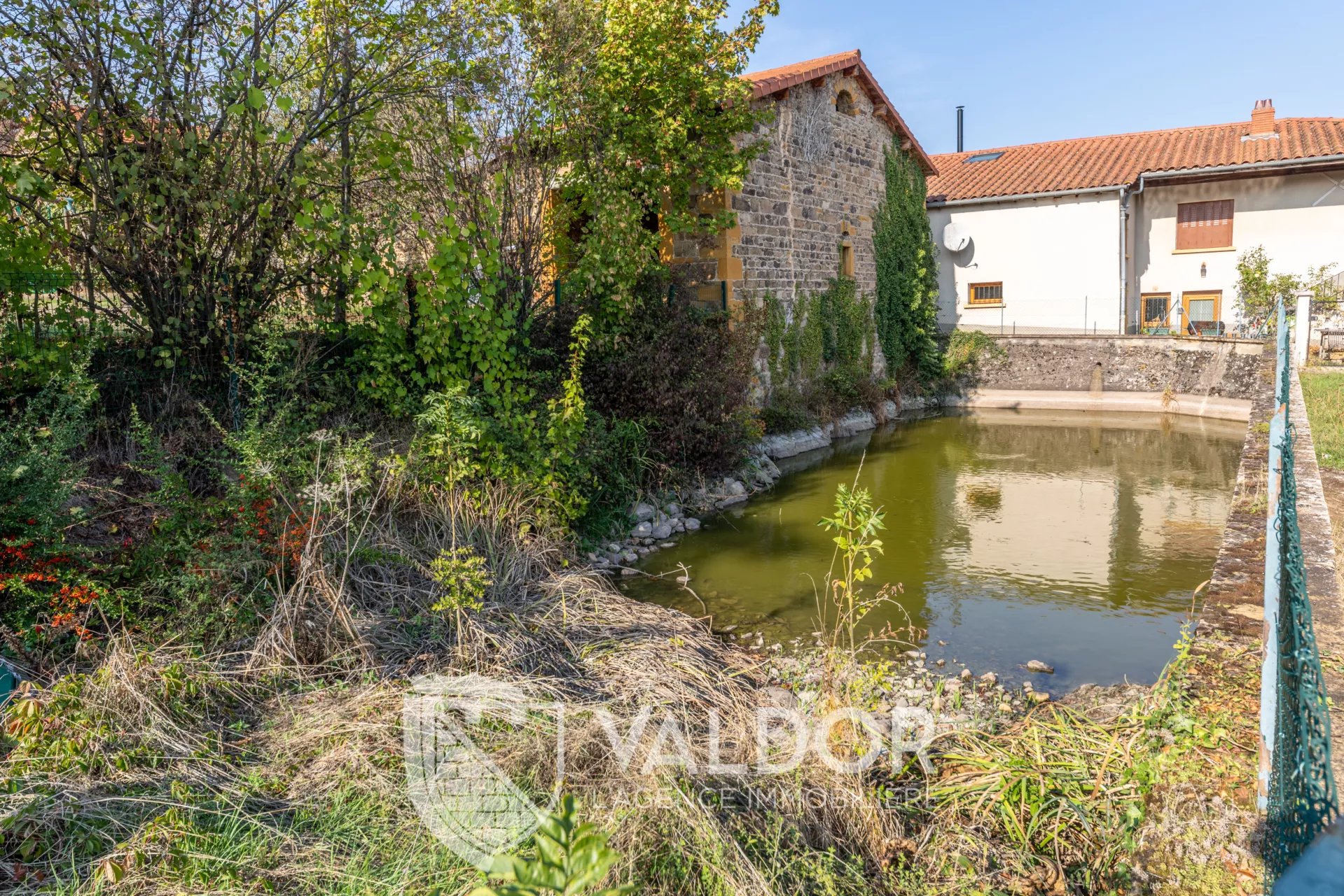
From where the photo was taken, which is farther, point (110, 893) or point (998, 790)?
point (998, 790)

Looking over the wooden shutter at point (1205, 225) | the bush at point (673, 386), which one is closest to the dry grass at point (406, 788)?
the bush at point (673, 386)

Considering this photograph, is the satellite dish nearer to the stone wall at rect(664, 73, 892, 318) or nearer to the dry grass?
the stone wall at rect(664, 73, 892, 318)

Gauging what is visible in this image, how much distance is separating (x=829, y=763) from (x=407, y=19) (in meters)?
6.62

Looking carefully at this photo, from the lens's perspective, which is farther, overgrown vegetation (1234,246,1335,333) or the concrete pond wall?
overgrown vegetation (1234,246,1335,333)

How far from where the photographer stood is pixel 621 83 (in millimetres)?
9312

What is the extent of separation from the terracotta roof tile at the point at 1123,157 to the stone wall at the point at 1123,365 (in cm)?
427

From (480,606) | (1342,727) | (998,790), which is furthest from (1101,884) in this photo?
(480,606)

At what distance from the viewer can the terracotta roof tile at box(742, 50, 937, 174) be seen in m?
12.5

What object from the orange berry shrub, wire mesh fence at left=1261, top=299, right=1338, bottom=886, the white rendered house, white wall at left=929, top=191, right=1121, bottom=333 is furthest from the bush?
white wall at left=929, top=191, right=1121, bottom=333

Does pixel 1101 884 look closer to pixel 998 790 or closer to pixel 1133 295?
pixel 998 790

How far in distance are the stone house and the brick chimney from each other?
32.0ft

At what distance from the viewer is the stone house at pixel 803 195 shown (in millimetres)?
12180

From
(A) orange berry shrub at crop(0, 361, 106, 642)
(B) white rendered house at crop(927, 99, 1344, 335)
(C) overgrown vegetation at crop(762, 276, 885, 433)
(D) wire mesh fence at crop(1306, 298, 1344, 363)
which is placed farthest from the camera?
(B) white rendered house at crop(927, 99, 1344, 335)

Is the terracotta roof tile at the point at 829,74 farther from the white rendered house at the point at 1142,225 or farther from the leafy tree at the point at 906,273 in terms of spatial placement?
the white rendered house at the point at 1142,225
